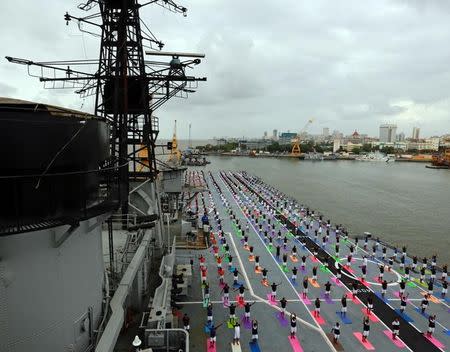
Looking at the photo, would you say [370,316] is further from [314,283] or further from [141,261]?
[141,261]

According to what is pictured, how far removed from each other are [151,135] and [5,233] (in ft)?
41.1

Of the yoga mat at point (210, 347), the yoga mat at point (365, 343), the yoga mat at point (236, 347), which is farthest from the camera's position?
the yoga mat at point (365, 343)

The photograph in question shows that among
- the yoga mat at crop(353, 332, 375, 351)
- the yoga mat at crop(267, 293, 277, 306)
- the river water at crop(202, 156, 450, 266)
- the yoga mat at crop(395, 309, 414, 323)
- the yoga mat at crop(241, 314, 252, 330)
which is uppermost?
the yoga mat at crop(353, 332, 375, 351)

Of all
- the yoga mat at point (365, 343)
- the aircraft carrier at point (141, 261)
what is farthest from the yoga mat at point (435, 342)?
the yoga mat at point (365, 343)

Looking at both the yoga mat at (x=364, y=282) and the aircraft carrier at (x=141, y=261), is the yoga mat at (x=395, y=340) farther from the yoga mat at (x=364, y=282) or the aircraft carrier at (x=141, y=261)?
the yoga mat at (x=364, y=282)

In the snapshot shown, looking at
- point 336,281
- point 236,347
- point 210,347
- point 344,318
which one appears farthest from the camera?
point 336,281

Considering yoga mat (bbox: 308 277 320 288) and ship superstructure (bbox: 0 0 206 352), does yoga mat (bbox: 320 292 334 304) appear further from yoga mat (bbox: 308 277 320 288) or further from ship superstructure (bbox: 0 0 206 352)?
ship superstructure (bbox: 0 0 206 352)

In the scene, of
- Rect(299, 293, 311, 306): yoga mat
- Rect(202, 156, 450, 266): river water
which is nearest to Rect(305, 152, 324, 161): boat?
Rect(202, 156, 450, 266): river water

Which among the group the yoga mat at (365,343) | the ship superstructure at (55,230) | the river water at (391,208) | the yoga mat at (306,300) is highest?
the ship superstructure at (55,230)

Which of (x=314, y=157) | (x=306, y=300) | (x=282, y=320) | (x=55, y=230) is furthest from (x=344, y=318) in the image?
(x=314, y=157)

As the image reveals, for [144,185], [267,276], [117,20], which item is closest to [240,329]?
[267,276]

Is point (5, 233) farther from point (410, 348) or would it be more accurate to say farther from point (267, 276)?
point (267, 276)

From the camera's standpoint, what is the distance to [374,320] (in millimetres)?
15734

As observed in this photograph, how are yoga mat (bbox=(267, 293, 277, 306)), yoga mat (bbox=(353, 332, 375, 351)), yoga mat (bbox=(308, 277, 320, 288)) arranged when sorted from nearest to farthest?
yoga mat (bbox=(353, 332, 375, 351))
yoga mat (bbox=(267, 293, 277, 306))
yoga mat (bbox=(308, 277, 320, 288))
